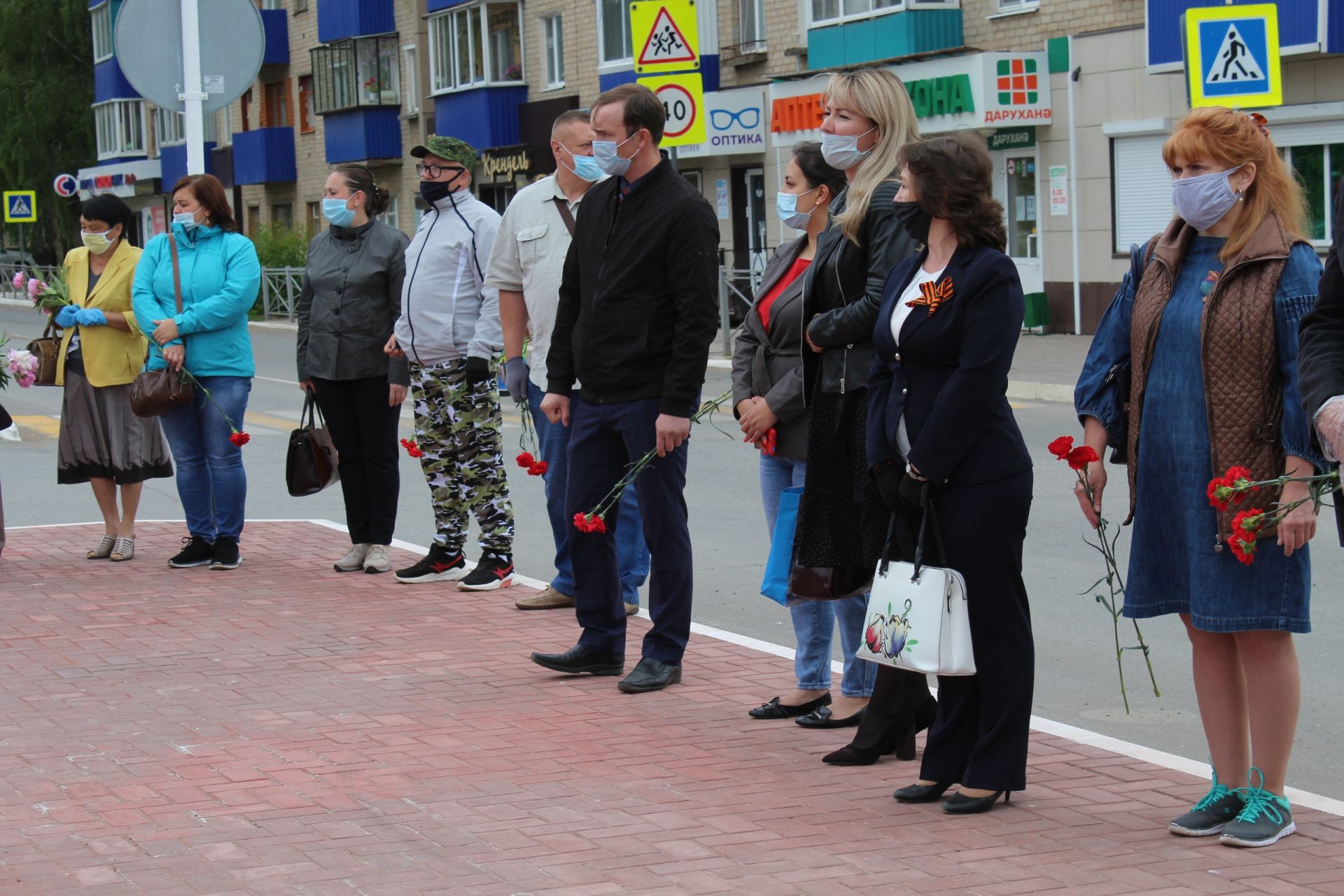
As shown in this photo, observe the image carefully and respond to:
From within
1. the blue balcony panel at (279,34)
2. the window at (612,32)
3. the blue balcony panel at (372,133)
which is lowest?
the blue balcony panel at (372,133)

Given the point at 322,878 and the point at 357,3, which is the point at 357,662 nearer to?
the point at 322,878

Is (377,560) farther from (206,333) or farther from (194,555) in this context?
(206,333)

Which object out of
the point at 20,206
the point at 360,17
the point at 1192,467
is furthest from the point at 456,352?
the point at 20,206

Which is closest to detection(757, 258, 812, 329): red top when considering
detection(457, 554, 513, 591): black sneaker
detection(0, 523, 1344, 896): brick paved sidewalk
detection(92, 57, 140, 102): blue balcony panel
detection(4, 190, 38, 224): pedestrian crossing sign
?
detection(0, 523, 1344, 896): brick paved sidewalk

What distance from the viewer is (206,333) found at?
9.42 metres

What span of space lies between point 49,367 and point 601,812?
5925 mm

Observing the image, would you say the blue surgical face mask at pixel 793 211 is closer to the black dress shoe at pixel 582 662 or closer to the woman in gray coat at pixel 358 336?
the black dress shoe at pixel 582 662

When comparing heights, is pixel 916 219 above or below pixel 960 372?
above

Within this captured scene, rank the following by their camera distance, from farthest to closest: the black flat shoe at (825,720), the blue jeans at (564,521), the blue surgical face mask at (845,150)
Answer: the blue jeans at (564,521), the black flat shoe at (825,720), the blue surgical face mask at (845,150)

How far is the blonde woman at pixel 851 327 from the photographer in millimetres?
5441

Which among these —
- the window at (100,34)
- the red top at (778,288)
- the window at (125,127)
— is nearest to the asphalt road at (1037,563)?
the red top at (778,288)

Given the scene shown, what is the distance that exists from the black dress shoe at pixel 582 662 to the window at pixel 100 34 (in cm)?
6018

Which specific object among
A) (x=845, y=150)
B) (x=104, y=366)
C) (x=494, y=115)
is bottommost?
(x=104, y=366)

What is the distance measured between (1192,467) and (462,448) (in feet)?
15.6
